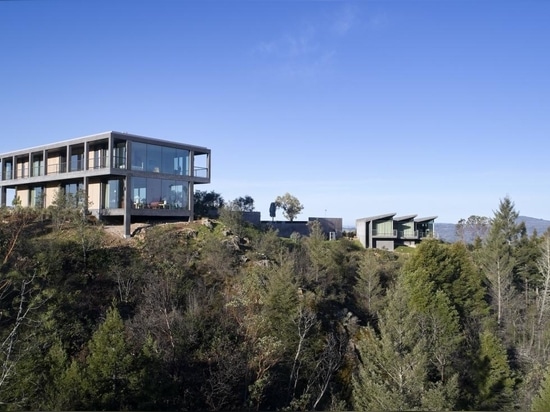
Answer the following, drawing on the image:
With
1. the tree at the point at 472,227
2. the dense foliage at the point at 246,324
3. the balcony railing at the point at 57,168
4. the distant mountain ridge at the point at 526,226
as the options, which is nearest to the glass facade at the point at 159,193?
the dense foliage at the point at 246,324

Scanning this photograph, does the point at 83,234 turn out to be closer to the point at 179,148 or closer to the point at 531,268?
Result: the point at 179,148

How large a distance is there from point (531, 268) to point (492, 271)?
494 cm

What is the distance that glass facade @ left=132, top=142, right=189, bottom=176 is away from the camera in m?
28.1

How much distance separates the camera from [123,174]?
27078 millimetres

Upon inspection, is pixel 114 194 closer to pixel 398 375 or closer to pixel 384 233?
pixel 398 375

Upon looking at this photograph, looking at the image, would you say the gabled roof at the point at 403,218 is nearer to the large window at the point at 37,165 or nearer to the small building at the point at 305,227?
the small building at the point at 305,227

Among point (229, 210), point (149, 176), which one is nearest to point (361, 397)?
point (229, 210)

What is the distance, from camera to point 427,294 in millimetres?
24125

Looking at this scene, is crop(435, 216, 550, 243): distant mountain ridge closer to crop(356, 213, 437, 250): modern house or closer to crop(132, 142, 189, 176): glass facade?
crop(356, 213, 437, 250): modern house

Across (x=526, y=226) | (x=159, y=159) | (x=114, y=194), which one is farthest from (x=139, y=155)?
(x=526, y=226)

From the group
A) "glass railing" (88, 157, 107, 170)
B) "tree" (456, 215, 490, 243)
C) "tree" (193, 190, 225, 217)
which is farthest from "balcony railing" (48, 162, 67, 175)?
"tree" (456, 215, 490, 243)

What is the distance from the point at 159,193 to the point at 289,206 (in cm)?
2473

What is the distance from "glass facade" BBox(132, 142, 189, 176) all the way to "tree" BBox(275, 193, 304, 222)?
22.8 meters

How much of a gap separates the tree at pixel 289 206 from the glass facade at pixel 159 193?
22.5 meters
